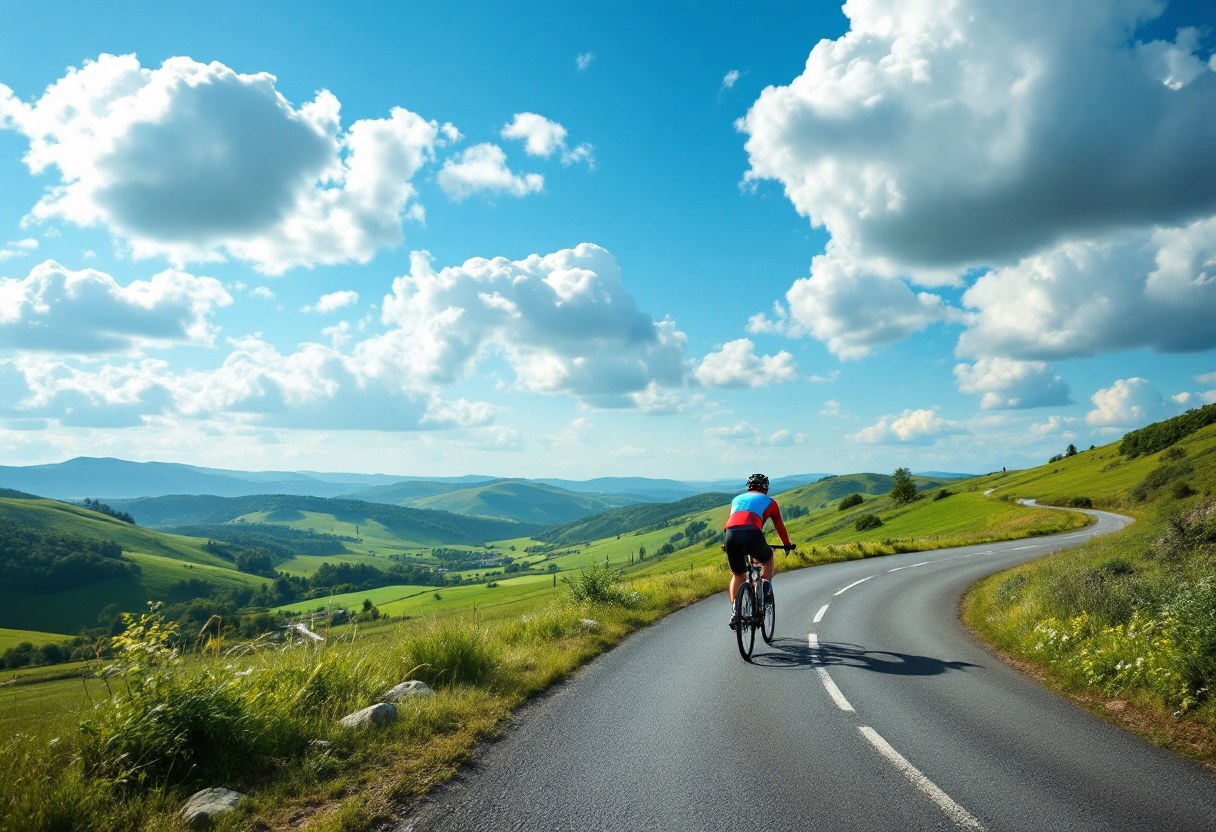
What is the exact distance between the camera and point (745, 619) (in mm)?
10133

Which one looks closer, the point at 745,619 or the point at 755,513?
the point at 745,619

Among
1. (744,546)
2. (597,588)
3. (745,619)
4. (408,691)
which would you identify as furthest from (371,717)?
(597,588)

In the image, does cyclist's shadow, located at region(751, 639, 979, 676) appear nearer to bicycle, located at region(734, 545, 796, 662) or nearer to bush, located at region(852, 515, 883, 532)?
bicycle, located at region(734, 545, 796, 662)

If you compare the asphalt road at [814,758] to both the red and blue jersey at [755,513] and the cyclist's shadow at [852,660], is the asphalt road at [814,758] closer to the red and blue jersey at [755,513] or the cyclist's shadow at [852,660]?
the cyclist's shadow at [852,660]

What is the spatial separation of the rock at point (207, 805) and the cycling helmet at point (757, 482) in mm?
8378

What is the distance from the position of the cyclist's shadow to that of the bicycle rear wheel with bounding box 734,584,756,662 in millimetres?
228

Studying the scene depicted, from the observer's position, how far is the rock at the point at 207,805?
4566mm

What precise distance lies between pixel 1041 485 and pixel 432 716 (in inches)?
4341

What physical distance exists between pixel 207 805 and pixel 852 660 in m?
9.02

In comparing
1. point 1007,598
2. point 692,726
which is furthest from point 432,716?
point 1007,598

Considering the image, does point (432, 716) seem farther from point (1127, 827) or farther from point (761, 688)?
point (1127, 827)

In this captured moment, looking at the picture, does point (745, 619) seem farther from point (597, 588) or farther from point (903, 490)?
point (903, 490)

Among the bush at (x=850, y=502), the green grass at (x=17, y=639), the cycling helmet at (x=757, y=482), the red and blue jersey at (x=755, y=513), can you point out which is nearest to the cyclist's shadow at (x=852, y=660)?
the red and blue jersey at (x=755, y=513)

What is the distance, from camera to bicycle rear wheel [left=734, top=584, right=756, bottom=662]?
32.8 ft
